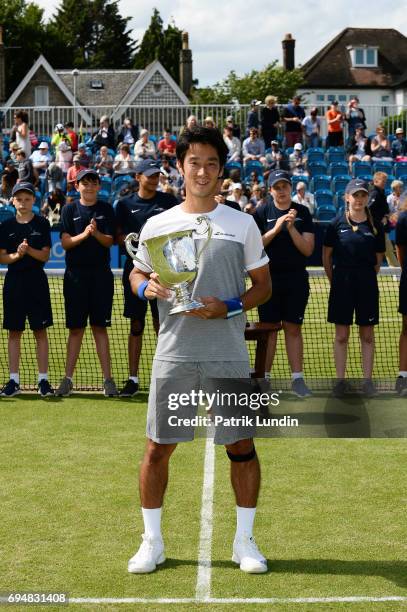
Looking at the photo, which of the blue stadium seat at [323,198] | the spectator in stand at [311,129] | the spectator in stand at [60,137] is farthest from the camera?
the spectator in stand at [311,129]

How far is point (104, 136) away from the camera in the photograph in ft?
97.1

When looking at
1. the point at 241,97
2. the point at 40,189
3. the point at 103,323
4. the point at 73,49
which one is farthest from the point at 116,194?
the point at 73,49

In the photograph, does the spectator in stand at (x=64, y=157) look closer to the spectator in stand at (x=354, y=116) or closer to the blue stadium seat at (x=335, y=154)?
the blue stadium seat at (x=335, y=154)

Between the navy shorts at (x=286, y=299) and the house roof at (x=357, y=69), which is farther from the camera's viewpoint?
the house roof at (x=357, y=69)

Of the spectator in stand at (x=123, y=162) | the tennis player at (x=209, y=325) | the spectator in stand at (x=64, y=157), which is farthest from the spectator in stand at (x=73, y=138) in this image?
the tennis player at (x=209, y=325)

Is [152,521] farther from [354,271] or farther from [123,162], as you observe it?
[123,162]

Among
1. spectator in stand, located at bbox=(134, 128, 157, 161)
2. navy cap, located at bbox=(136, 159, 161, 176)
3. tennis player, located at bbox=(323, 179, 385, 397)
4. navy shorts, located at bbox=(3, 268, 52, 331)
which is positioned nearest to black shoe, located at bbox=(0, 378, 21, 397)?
navy shorts, located at bbox=(3, 268, 52, 331)

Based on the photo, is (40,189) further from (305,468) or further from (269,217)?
(305,468)

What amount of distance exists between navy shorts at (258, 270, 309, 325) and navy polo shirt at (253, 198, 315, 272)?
0.08 m

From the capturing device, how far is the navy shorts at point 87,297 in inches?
428

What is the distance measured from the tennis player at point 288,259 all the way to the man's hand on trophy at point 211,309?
4732mm

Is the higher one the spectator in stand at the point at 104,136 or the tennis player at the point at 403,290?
the spectator in stand at the point at 104,136

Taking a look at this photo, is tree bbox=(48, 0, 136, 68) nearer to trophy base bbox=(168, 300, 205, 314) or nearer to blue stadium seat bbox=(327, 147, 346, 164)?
blue stadium seat bbox=(327, 147, 346, 164)

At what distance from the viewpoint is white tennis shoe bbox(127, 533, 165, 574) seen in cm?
598
